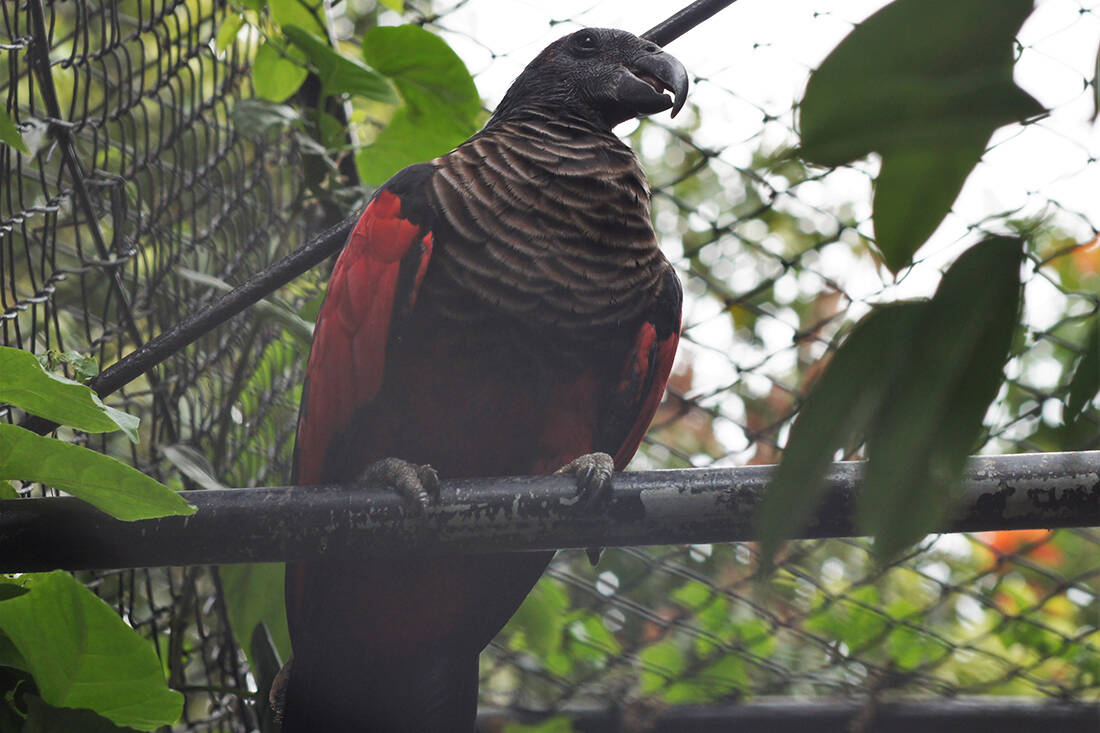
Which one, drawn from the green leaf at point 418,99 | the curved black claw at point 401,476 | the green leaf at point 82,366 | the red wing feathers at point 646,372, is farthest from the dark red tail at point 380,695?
the green leaf at point 418,99

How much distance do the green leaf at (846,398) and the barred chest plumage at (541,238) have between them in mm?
782

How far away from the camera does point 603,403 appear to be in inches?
45.9

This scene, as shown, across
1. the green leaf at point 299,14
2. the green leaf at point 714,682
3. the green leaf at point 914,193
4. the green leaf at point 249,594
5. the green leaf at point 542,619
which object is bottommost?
the green leaf at point 714,682

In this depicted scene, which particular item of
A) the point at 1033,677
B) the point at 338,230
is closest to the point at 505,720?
the point at 1033,677

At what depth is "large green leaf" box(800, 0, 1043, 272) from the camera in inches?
10.6

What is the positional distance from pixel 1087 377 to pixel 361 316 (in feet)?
2.76

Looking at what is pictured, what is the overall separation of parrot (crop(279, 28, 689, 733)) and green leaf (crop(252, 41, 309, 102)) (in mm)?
284

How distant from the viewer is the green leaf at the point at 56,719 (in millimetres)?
694

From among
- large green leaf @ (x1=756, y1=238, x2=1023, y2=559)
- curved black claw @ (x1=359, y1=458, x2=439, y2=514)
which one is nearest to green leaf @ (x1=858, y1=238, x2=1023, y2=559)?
large green leaf @ (x1=756, y1=238, x2=1023, y2=559)

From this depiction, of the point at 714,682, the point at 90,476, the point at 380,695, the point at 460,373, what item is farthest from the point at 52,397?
the point at 714,682

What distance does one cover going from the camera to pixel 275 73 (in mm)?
1298

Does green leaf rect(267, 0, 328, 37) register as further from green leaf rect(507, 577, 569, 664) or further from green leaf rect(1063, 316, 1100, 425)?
green leaf rect(1063, 316, 1100, 425)

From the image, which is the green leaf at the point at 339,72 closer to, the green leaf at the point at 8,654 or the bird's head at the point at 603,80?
the bird's head at the point at 603,80

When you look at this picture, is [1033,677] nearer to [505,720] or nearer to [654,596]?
[654,596]
